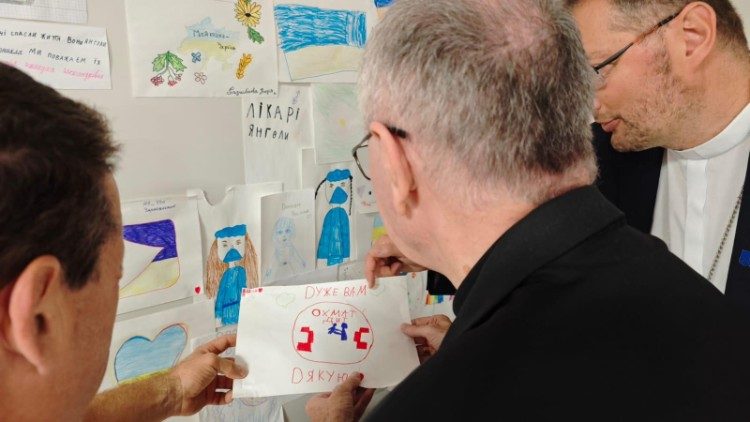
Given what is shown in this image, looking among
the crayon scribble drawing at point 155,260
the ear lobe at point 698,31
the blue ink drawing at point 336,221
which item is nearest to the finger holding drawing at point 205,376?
the crayon scribble drawing at point 155,260

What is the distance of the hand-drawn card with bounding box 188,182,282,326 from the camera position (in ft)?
3.27

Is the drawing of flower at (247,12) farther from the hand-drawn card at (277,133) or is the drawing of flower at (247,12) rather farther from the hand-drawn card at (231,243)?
the hand-drawn card at (231,243)

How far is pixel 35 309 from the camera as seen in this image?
0.44 metres

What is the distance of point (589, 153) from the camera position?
0.65m

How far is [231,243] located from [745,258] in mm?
1083

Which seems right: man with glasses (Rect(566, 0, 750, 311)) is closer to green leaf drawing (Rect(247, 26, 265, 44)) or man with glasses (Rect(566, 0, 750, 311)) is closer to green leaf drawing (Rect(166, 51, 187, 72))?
green leaf drawing (Rect(247, 26, 265, 44))

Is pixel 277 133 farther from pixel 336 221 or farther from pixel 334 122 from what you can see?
pixel 336 221

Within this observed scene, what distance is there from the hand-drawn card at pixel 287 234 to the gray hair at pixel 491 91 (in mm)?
514

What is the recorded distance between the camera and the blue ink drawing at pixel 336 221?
1.20 meters

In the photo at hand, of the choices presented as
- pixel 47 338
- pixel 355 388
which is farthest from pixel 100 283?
pixel 355 388

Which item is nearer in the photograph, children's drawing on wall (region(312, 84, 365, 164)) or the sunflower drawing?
Answer: the sunflower drawing

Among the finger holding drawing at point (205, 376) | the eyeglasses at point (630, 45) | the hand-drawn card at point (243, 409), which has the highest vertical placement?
the eyeglasses at point (630, 45)

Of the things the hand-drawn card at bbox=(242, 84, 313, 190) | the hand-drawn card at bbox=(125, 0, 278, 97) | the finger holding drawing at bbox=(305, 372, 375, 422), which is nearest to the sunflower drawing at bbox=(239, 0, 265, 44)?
the hand-drawn card at bbox=(125, 0, 278, 97)

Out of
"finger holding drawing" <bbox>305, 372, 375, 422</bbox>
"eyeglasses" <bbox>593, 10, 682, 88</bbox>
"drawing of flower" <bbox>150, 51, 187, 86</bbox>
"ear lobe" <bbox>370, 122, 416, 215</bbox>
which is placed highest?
"eyeglasses" <bbox>593, 10, 682, 88</bbox>
